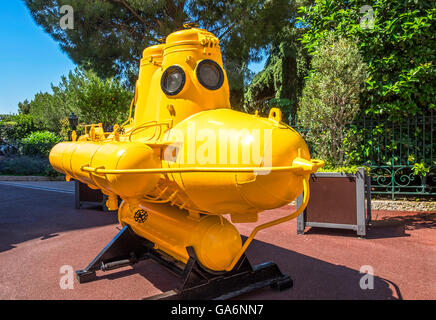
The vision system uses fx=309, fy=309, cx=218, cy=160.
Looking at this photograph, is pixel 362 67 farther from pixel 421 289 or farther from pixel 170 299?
pixel 170 299

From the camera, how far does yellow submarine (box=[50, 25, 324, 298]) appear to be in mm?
2227

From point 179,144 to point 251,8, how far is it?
10485 millimetres

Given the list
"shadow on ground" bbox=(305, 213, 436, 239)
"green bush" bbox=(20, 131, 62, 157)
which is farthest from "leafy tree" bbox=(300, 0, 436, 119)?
"green bush" bbox=(20, 131, 62, 157)

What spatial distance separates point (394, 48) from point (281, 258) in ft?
18.8

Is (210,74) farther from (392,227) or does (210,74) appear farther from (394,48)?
(394,48)

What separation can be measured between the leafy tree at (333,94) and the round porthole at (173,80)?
4.21 meters

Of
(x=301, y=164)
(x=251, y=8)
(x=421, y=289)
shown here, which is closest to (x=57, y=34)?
(x=251, y=8)

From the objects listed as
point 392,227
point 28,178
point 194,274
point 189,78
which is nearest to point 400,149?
point 392,227

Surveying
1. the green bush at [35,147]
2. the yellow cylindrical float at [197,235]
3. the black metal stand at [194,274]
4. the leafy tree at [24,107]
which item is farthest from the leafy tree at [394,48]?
the leafy tree at [24,107]

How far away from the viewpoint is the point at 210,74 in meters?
3.17

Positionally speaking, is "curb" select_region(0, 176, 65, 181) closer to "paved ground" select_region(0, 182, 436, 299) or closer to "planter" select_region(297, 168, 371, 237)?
"paved ground" select_region(0, 182, 436, 299)

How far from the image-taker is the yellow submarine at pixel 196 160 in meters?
2.23

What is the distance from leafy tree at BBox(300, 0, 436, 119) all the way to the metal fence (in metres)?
0.31

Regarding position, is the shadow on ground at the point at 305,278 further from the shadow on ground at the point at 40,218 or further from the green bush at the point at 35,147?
the green bush at the point at 35,147
